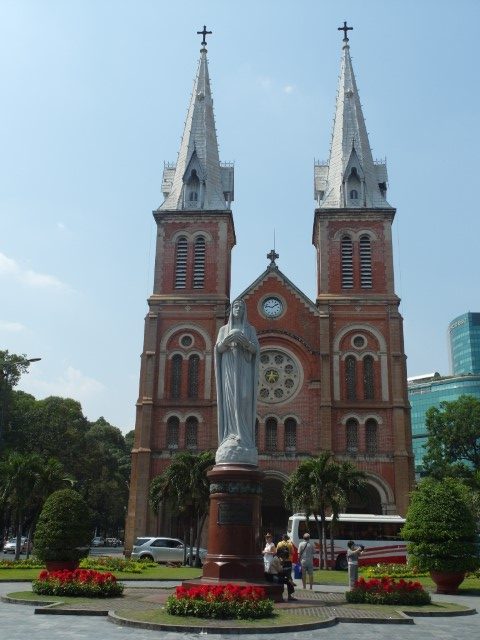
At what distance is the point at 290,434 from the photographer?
4081 centimetres

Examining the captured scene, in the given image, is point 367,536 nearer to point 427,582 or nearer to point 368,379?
point 427,582

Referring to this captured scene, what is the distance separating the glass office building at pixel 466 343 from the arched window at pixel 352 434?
97179 mm

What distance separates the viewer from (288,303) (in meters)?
43.8

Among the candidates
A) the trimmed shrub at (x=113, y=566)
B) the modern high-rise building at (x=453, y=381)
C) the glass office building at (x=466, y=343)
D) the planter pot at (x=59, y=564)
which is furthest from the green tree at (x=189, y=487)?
the glass office building at (x=466, y=343)

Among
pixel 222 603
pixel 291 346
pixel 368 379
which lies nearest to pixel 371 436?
pixel 368 379

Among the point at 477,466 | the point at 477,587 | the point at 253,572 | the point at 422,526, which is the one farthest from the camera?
the point at 477,466

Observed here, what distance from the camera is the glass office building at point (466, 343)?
131 m

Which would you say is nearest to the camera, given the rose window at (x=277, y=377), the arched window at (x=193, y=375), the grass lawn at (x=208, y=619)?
the grass lawn at (x=208, y=619)

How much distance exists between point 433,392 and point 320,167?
74.9 m

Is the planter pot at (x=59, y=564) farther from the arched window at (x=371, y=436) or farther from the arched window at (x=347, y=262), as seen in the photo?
the arched window at (x=347, y=262)

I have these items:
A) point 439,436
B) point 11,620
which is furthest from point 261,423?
point 11,620

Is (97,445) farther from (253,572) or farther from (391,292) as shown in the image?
(253,572)

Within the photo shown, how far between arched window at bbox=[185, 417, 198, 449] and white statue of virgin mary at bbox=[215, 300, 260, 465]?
25750mm

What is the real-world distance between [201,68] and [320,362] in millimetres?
25830
